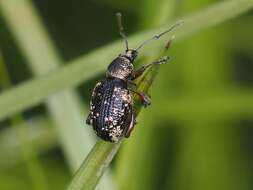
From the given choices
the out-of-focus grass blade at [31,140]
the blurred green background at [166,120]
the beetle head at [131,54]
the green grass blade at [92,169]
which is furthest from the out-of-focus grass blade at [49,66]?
the green grass blade at [92,169]

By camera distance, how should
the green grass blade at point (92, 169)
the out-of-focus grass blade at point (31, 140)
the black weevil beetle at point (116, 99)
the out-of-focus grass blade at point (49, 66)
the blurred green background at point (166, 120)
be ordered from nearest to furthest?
the green grass blade at point (92, 169), the black weevil beetle at point (116, 99), the out-of-focus grass blade at point (49, 66), the blurred green background at point (166, 120), the out-of-focus grass blade at point (31, 140)

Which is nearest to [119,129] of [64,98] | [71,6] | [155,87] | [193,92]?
[64,98]

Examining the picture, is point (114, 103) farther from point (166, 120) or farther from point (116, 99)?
point (166, 120)

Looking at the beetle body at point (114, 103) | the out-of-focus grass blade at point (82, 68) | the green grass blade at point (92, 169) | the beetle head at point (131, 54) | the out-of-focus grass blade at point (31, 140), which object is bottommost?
the out-of-focus grass blade at point (31, 140)

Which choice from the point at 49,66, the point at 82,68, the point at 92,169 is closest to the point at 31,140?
the point at 49,66

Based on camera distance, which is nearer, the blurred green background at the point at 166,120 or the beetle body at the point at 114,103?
the beetle body at the point at 114,103

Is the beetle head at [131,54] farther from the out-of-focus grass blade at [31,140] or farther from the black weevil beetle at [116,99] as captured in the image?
the out-of-focus grass blade at [31,140]

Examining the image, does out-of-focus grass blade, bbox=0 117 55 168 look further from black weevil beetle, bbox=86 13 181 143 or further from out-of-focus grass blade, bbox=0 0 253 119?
out-of-focus grass blade, bbox=0 0 253 119

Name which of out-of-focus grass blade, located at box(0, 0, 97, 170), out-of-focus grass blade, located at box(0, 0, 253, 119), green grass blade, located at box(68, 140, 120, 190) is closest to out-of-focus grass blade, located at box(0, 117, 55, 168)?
out-of-focus grass blade, located at box(0, 0, 97, 170)
